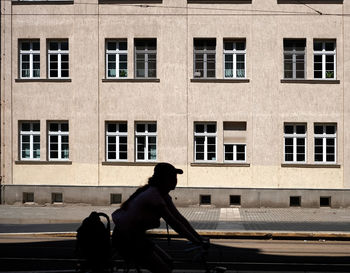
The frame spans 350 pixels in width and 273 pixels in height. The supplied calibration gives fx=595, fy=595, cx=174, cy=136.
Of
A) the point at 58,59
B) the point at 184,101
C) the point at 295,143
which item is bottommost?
the point at 295,143

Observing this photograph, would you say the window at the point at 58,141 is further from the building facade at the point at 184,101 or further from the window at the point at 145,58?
the window at the point at 145,58

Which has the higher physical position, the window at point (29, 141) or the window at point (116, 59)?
the window at point (116, 59)

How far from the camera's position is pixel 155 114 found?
2400cm

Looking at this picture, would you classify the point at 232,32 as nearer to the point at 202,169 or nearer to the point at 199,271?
the point at 202,169

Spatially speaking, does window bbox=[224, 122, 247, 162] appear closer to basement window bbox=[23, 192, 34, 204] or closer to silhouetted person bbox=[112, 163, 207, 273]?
basement window bbox=[23, 192, 34, 204]

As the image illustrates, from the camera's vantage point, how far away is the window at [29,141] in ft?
81.0

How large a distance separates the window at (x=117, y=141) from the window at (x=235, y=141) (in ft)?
13.5

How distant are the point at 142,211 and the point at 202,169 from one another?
18.5 m

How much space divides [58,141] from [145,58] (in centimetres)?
497

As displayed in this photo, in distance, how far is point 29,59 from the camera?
81.4 feet

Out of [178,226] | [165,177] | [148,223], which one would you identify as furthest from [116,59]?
[178,226]

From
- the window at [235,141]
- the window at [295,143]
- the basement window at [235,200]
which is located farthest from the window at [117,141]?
the window at [295,143]

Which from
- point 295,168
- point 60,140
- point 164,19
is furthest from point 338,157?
point 60,140

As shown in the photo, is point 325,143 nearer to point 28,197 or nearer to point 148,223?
point 28,197
